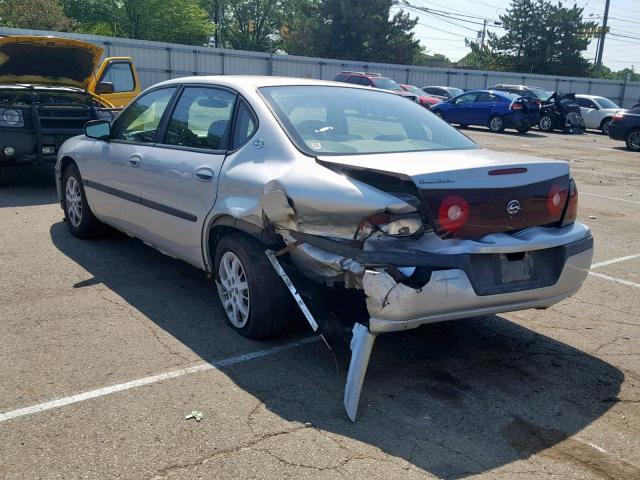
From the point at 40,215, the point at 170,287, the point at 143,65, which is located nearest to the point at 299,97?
the point at 170,287

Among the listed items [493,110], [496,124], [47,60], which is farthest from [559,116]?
[47,60]

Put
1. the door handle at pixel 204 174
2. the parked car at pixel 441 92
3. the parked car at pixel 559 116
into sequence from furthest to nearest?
the parked car at pixel 441 92, the parked car at pixel 559 116, the door handle at pixel 204 174

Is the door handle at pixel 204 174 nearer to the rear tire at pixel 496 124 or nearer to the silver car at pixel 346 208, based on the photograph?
the silver car at pixel 346 208

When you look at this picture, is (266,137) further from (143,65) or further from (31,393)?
(143,65)

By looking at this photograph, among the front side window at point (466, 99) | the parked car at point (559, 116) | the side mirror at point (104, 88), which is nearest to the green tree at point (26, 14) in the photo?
the front side window at point (466, 99)

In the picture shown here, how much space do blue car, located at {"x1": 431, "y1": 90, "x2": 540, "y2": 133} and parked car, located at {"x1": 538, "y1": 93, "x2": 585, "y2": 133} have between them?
1.10 meters

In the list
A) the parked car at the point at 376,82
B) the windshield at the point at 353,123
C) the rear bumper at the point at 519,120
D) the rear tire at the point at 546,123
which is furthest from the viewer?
the rear tire at the point at 546,123

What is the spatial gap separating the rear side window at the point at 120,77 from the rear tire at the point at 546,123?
1725 cm

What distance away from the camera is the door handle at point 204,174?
4684mm

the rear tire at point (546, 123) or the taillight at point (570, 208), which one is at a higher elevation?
the taillight at point (570, 208)

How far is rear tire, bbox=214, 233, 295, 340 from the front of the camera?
169 inches

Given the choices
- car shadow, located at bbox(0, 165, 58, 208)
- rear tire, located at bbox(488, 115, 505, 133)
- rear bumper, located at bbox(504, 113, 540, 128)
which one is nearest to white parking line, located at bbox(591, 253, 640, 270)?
car shadow, located at bbox(0, 165, 58, 208)

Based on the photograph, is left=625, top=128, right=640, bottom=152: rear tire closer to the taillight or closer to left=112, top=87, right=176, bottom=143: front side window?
the taillight

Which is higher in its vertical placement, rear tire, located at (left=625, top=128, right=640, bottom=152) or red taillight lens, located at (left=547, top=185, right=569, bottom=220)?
red taillight lens, located at (left=547, top=185, right=569, bottom=220)
